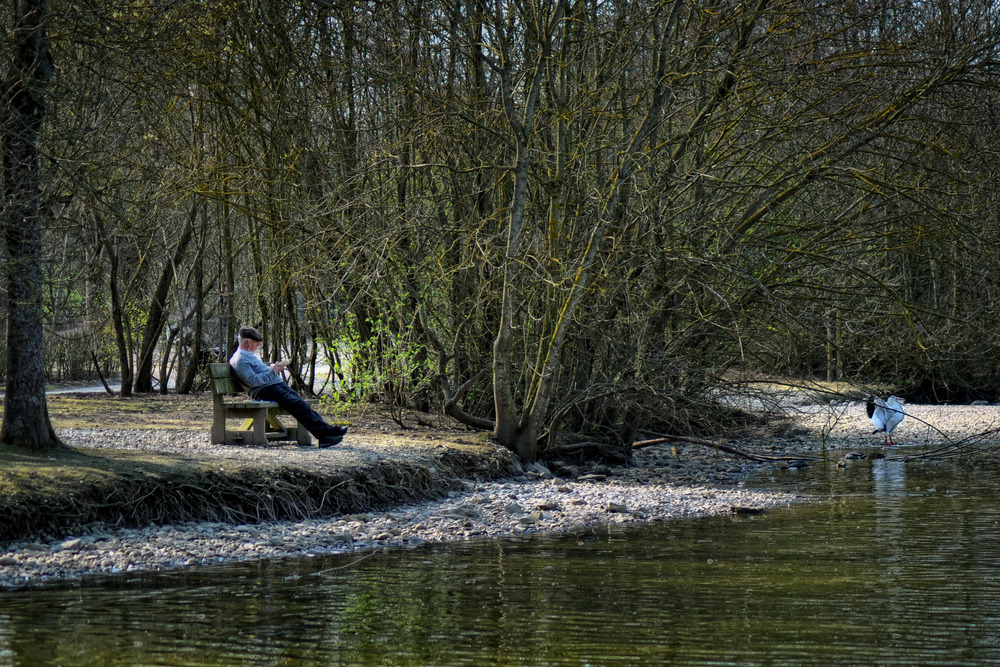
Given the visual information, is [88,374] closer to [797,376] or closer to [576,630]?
[797,376]

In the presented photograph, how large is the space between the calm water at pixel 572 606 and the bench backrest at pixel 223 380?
428 cm

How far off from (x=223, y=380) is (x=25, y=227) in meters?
3.08

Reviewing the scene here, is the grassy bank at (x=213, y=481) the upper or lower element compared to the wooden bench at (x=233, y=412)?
lower

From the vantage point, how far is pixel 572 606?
22.8 ft

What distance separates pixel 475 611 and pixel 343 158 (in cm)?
1013

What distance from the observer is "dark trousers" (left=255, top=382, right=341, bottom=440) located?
1279 cm

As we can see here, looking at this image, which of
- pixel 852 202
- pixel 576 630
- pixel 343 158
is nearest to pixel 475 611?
pixel 576 630

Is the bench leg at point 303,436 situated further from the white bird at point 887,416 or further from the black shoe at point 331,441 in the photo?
the white bird at point 887,416

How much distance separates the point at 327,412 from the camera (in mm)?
17000

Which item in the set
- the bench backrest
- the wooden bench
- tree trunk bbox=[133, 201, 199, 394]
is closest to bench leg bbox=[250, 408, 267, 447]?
the wooden bench

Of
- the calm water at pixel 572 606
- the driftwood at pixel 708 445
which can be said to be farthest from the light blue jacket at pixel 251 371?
the driftwood at pixel 708 445

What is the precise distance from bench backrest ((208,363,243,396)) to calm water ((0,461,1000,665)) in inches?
168

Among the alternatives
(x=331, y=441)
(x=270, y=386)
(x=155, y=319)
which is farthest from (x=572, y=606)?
(x=155, y=319)

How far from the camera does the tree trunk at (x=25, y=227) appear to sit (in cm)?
998
